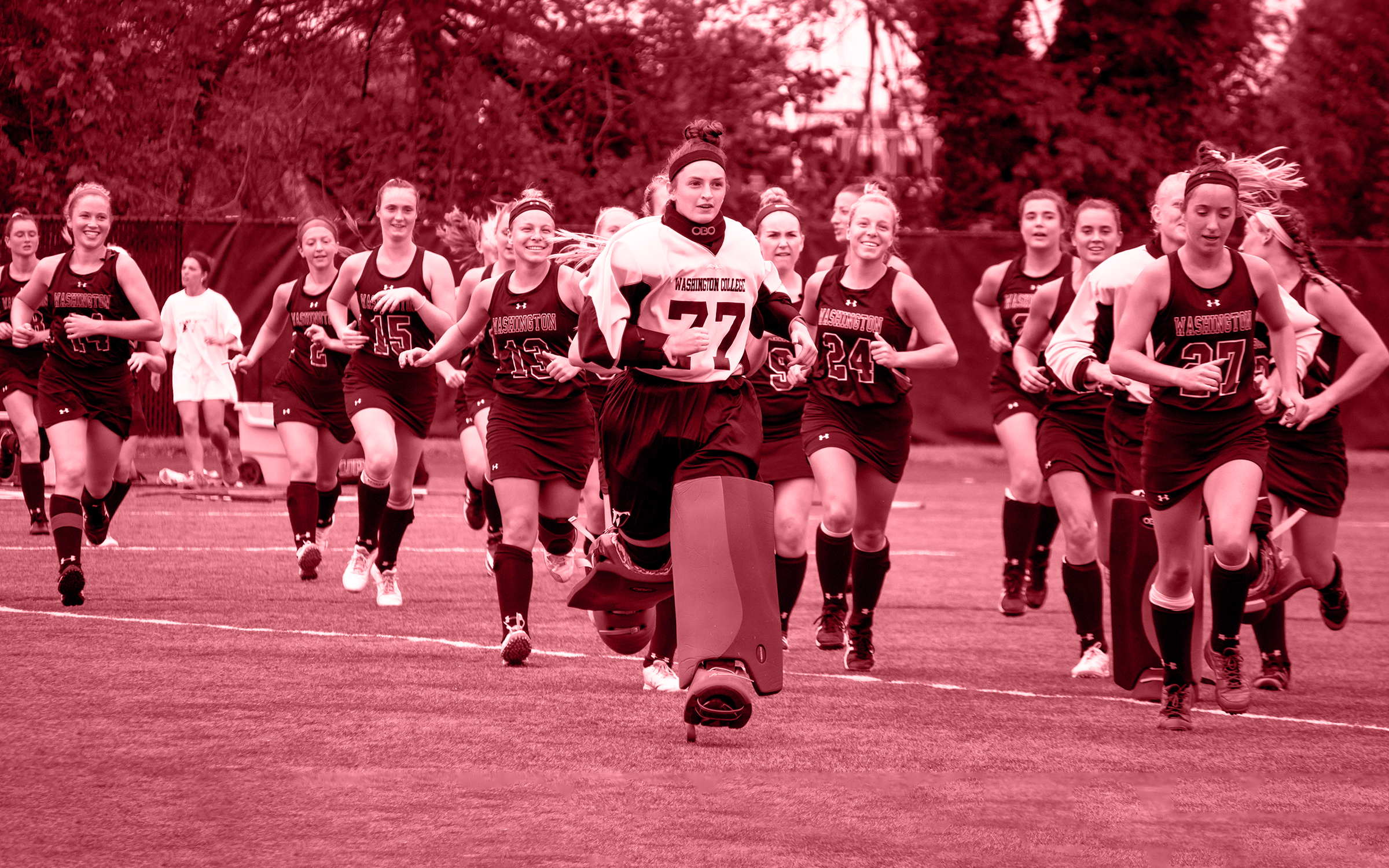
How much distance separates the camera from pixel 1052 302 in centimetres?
826

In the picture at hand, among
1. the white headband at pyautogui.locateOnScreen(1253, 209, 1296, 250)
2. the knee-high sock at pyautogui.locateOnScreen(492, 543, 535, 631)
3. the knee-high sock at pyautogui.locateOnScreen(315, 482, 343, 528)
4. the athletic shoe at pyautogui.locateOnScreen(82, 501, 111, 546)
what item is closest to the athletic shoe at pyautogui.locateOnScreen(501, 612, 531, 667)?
the knee-high sock at pyautogui.locateOnScreen(492, 543, 535, 631)

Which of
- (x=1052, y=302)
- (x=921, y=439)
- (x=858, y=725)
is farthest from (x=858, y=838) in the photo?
(x=921, y=439)

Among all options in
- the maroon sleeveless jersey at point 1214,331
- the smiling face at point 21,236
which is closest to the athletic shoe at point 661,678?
the maroon sleeveless jersey at point 1214,331

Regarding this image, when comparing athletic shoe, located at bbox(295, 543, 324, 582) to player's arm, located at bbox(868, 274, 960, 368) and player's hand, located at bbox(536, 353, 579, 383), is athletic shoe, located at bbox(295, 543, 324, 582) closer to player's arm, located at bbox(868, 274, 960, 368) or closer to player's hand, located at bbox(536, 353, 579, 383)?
player's hand, located at bbox(536, 353, 579, 383)

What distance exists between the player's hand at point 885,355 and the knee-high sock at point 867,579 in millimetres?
901

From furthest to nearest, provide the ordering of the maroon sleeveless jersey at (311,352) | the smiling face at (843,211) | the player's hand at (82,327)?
the maroon sleeveless jersey at (311,352) → the player's hand at (82,327) → the smiling face at (843,211)

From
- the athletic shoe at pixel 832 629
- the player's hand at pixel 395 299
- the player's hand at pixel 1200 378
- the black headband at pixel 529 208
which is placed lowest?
the athletic shoe at pixel 832 629

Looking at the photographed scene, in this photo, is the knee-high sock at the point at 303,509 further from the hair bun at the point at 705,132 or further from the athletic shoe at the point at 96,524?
the hair bun at the point at 705,132

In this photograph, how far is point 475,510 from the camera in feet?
37.5

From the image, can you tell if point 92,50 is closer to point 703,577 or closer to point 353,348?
point 353,348

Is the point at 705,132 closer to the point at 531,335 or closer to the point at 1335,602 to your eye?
the point at 531,335

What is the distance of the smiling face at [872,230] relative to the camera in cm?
784

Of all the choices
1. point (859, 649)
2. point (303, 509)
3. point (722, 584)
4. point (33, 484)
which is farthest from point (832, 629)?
point (33, 484)

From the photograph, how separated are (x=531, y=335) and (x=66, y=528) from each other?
8.68ft
